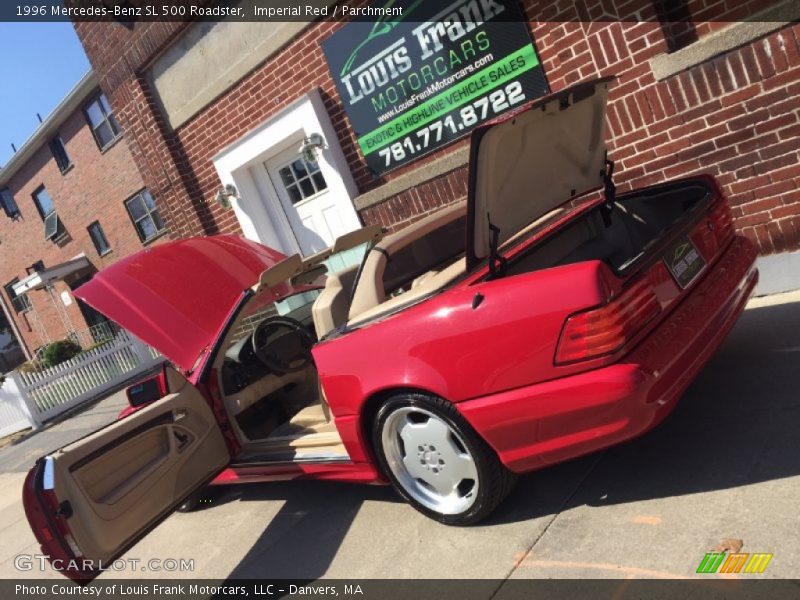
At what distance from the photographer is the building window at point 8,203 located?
22748mm

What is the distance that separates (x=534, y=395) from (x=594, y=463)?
866 mm

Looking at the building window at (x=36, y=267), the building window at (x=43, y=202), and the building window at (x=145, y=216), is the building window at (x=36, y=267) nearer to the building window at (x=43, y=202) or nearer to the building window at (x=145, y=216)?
the building window at (x=43, y=202)

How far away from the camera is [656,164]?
508 cm

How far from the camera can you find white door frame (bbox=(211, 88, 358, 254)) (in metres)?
7.44

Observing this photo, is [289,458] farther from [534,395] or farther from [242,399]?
[534,395]

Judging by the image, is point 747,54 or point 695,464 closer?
point 695,464

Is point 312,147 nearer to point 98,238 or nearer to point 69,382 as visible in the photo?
point 69,382

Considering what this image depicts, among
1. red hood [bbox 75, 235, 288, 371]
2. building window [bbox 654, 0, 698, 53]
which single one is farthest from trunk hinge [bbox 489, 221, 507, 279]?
building window [bbox 654, 0, 698, 53]

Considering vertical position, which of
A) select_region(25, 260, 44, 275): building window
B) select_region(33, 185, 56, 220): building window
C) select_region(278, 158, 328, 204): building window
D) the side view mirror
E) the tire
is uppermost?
select_region(33, 185, 56, 220): building window

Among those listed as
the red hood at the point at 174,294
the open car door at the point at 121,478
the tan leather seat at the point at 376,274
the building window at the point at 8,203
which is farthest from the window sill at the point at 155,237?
the tan leather seat at the point at 376,274

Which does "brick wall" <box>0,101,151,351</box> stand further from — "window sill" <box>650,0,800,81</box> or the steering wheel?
"window sill" <box>650,0,800,81</box>

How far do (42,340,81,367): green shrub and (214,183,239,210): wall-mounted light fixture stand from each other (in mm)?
12691

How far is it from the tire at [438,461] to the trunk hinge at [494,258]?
1.90 feet

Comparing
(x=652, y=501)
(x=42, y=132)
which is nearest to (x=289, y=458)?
(x=652, y=501)
